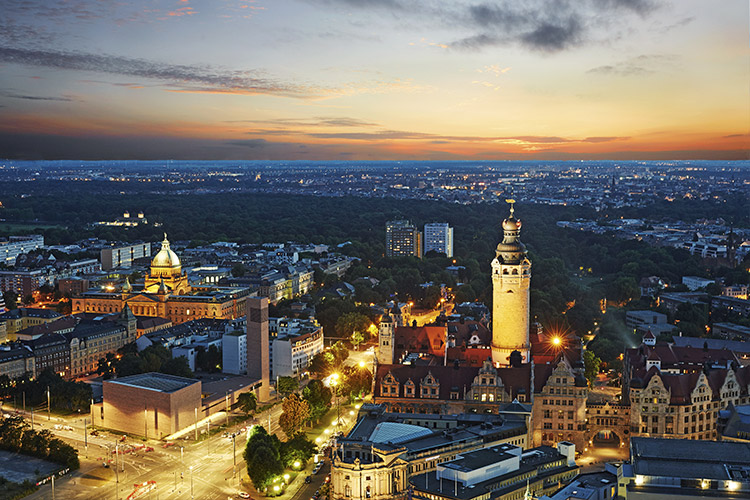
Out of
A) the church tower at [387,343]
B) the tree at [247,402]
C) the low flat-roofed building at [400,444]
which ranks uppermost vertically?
the church tower at [387,343]

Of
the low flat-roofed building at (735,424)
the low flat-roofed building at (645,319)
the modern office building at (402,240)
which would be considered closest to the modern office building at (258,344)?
the low flat-roofed building at (735,424)

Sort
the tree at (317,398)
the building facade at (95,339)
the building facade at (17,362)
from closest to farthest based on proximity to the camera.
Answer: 1. the tree at (317,398)
2. the building facade at (17,362)
3. the building facade at (95,339)

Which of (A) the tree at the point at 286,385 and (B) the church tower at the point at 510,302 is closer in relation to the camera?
(B) the church tower at the point at 510,302

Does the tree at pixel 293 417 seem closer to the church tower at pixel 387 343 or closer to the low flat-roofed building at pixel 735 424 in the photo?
the church tower at pixel 387 343

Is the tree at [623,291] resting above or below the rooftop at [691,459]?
below

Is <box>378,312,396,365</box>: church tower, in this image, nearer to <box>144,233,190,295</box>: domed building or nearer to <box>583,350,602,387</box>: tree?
<box>583,350,602,387</box>: tree

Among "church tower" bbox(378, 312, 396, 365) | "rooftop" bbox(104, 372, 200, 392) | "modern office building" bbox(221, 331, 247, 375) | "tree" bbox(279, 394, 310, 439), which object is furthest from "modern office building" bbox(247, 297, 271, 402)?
"tree" bbox(279, 394, 310, 439)

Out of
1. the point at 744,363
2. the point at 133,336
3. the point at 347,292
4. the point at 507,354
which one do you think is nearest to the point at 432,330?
the point at 507,354

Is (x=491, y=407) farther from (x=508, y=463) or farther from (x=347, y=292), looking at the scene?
(x=347, y=292)
